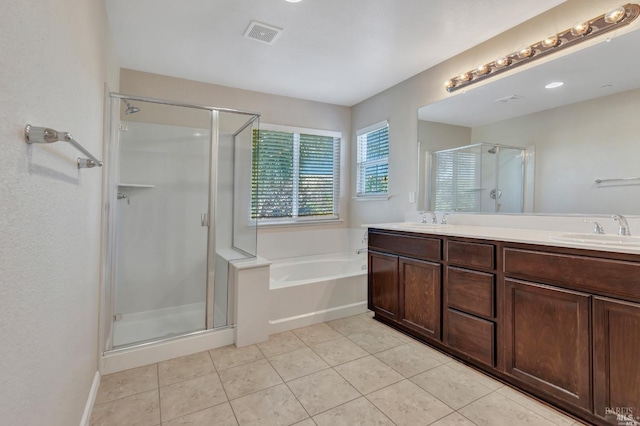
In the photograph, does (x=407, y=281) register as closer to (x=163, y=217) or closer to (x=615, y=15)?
(x=615, y=15)

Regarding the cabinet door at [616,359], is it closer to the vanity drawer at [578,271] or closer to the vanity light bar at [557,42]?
the vanity drawer at [578,271]

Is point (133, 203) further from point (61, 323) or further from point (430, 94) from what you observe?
point (430, 94)

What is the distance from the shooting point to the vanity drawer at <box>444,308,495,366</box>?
188 cm

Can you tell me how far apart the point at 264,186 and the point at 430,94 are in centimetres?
203

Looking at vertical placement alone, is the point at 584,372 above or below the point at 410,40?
below

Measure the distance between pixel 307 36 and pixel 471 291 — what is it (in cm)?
223

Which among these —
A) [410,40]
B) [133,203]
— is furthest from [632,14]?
[133,203]

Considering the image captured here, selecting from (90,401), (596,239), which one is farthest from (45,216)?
(596,239)

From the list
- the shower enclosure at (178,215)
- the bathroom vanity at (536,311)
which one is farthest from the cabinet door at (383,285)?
the shower enclosure at (178,215)

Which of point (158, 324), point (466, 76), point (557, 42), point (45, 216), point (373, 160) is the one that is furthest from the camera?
point (373, 160)

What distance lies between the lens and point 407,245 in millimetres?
2447

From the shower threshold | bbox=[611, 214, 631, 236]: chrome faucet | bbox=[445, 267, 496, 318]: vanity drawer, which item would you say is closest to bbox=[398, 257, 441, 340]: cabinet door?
bbox=[445, 267, 496, 318]: vanity drawer

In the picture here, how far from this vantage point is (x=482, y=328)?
1913mm

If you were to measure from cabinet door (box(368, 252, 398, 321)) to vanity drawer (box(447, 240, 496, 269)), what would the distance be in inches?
21.7
